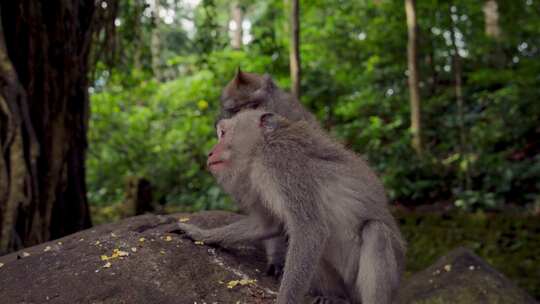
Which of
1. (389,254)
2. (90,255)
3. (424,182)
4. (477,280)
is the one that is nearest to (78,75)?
(90,255)

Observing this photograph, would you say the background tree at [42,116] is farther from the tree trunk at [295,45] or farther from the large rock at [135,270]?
the tree trunk at [295,45]

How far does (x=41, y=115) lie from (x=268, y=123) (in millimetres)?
2368

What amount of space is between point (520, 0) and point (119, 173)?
7808 millimetres

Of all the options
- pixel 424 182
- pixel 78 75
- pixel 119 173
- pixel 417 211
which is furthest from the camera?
pixel 119 173

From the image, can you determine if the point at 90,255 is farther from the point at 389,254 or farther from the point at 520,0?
the point at 520,0

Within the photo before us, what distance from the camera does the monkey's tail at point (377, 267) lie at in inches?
100.0

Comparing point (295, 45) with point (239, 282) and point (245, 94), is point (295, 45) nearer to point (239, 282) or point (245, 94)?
point (245, 94)

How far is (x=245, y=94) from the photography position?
453 cm

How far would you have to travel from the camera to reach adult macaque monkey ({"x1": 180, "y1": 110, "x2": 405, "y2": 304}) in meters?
2.54

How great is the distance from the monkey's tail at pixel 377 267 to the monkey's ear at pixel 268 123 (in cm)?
67

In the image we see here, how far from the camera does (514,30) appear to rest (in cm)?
931

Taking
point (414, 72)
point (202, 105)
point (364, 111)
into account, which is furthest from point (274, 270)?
point (364, 111)

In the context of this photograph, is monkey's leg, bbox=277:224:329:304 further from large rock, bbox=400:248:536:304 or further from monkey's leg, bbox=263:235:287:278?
large rock, bbox=400:248:536:304

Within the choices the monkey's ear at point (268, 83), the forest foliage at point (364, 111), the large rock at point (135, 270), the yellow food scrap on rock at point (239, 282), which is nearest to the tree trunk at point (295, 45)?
the forest foliage at point (364, 111)
